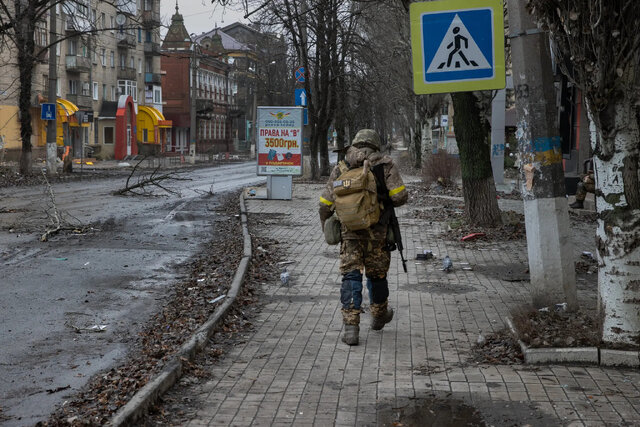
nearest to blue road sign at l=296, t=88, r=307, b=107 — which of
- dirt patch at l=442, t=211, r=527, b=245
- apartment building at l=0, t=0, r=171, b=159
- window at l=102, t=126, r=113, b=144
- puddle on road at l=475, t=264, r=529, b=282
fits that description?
dirt patch at l=442, t=211, r=527, b=245

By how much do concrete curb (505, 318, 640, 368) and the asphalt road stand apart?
3254 mm

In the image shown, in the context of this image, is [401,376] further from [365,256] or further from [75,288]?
[75,288]

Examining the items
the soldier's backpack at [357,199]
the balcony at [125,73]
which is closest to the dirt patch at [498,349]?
the soldier's backpack at [357,199]

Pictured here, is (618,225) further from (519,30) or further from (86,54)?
(86,54)

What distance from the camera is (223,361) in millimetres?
6371

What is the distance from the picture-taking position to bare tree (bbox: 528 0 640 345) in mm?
5832

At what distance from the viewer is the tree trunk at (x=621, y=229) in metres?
5.95

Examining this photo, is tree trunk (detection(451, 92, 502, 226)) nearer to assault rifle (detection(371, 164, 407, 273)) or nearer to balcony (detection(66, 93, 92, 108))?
assault rifle (detection(371, 164, 407, 273))

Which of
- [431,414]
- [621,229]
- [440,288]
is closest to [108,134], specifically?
[440,288]

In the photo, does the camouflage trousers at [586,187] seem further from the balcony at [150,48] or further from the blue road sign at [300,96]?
the balcony at [150,48]

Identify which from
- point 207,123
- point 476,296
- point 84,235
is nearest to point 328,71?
point 84,235

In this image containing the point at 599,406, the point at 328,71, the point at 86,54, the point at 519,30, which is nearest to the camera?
the point at 599,406

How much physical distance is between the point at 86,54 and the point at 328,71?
3509 centimetres

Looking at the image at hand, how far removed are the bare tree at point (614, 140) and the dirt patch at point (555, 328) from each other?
201mm
